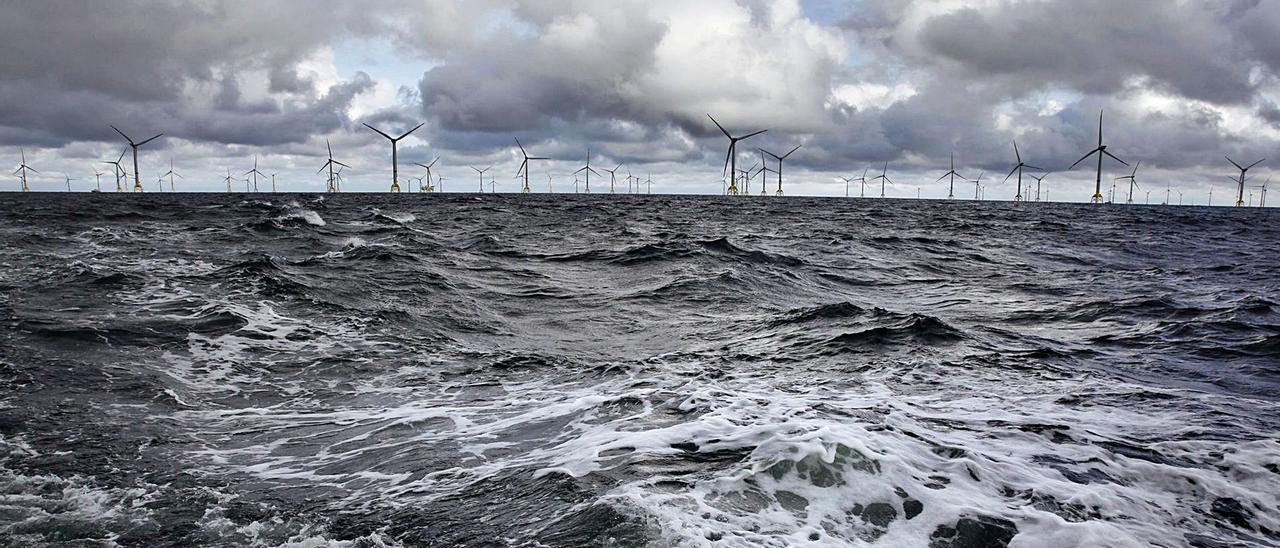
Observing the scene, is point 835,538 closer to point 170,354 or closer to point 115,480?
point 115,480

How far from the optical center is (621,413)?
376 inches

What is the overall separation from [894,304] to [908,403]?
1022 centimetres

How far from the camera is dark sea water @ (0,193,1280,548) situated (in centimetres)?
650

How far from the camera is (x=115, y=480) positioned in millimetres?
7125

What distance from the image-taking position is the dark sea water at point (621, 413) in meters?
6.50

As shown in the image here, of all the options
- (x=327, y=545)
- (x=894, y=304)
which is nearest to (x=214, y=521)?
(x=327, y=545)

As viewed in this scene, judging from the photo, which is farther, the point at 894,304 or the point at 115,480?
the point at 894,304

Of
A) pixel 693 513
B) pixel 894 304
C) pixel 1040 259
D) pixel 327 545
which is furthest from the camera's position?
pixel 1040 259

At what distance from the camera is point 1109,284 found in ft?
78.7

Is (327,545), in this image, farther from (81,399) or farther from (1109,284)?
(1109,284)

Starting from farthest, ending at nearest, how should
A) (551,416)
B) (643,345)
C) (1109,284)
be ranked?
1. (1109,284)
2. (643,345)
3. (551,416)

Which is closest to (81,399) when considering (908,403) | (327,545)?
(327,545)

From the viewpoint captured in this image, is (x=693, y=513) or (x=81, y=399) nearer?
(x=693, y=513)

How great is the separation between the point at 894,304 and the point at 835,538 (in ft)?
47.6
